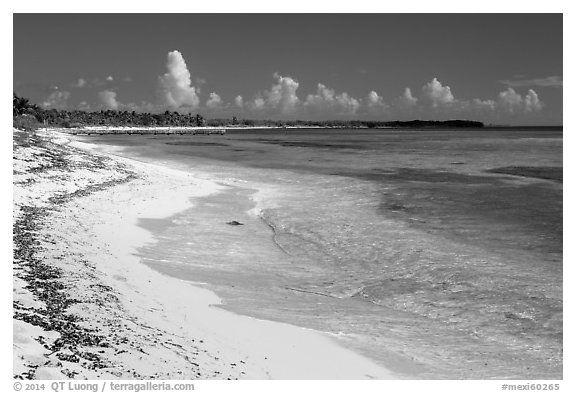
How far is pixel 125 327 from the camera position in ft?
30.1

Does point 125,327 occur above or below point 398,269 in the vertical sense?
above

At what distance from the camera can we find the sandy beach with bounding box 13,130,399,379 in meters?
7.88

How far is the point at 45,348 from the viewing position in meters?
7.82

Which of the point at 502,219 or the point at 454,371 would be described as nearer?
the point at 454,371

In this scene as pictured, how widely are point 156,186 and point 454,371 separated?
24199 millimetres

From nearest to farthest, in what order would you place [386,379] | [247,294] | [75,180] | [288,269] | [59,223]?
[386,379] < [247,294] < [288,269] < [59,223] < [75,180]

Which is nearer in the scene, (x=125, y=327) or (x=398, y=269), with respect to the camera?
(x=125, y=327)

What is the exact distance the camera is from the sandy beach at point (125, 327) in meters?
7.88

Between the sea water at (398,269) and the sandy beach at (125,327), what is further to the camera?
the sea water at (398,269)

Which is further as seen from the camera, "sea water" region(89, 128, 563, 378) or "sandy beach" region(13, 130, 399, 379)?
"sea water" region(89, 128, 563, 378)
